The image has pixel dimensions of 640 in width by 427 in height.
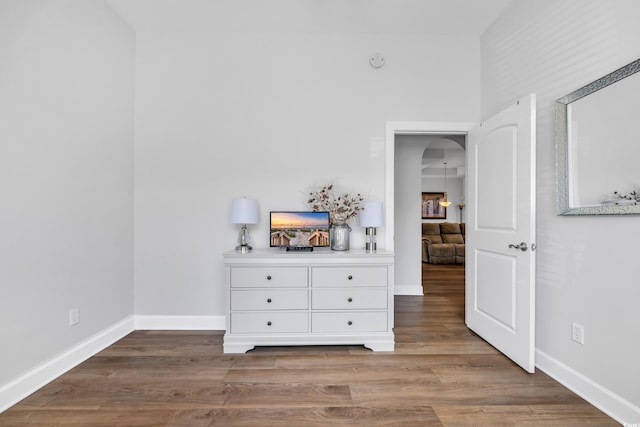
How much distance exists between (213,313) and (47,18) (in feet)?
8.42

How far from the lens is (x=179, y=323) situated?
297 cm

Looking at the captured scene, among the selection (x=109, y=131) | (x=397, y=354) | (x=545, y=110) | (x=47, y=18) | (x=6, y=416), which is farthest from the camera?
(x=109, y=131)

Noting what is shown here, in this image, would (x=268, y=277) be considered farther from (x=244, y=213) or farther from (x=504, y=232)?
(x=504, y=232)

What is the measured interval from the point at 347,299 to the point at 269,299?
25.2 inches

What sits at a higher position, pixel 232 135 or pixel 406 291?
pixel 232 135

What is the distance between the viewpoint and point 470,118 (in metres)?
3.03

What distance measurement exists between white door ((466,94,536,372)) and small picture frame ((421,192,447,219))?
769cm

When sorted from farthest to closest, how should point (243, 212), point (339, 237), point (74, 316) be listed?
point (339, 237) → point (243, 212) → point (74, 316)

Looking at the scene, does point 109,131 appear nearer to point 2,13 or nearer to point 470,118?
point 2,13

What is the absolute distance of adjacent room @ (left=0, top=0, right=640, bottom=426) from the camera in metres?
1.78

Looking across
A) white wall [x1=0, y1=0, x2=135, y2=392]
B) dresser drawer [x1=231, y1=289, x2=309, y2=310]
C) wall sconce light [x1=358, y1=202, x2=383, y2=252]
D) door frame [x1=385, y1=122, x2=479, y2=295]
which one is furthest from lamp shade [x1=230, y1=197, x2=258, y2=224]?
door frame [x1=385, y1=122, x2=479, y2=295]

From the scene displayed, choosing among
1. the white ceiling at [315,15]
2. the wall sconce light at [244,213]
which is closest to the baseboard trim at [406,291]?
the wall sconce light at [244,213]

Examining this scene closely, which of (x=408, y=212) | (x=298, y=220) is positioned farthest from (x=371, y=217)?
(x=408, y=212)

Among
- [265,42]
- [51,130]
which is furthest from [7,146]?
[265,42]
